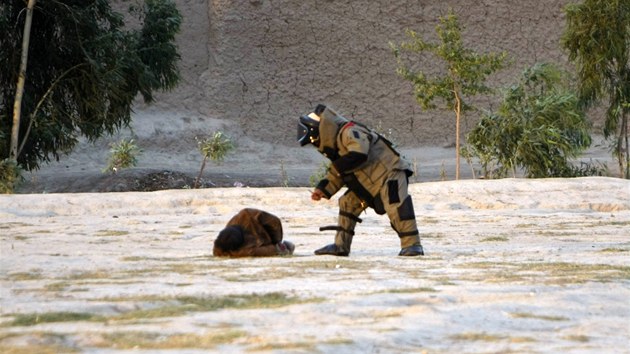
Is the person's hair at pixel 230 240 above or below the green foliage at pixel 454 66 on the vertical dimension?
below

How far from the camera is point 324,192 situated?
955 cm

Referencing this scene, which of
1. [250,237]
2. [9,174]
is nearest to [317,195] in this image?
[250,237]

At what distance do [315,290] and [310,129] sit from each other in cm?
300

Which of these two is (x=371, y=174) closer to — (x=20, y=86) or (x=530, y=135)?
(x=530, y=135)

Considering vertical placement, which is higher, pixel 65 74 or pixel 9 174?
pixel 65 74

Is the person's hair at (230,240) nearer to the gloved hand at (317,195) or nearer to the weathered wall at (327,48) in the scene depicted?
the gloved hand at (317,195)

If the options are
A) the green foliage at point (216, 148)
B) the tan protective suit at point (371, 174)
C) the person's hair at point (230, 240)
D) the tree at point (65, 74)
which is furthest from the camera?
the green foliage at point (216, 148)

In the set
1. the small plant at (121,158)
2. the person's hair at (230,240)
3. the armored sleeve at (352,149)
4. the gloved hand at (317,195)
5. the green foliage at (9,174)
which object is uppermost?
the armored sleeve at (352,149)

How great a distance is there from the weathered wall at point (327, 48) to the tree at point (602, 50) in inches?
349

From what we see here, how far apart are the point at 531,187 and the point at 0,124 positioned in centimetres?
1082

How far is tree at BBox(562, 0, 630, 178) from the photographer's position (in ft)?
82.5

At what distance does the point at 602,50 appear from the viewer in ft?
83.0

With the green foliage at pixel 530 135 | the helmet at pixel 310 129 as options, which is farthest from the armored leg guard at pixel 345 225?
the green foliage at pixel 530 135

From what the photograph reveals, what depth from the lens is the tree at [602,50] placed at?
25156mm
